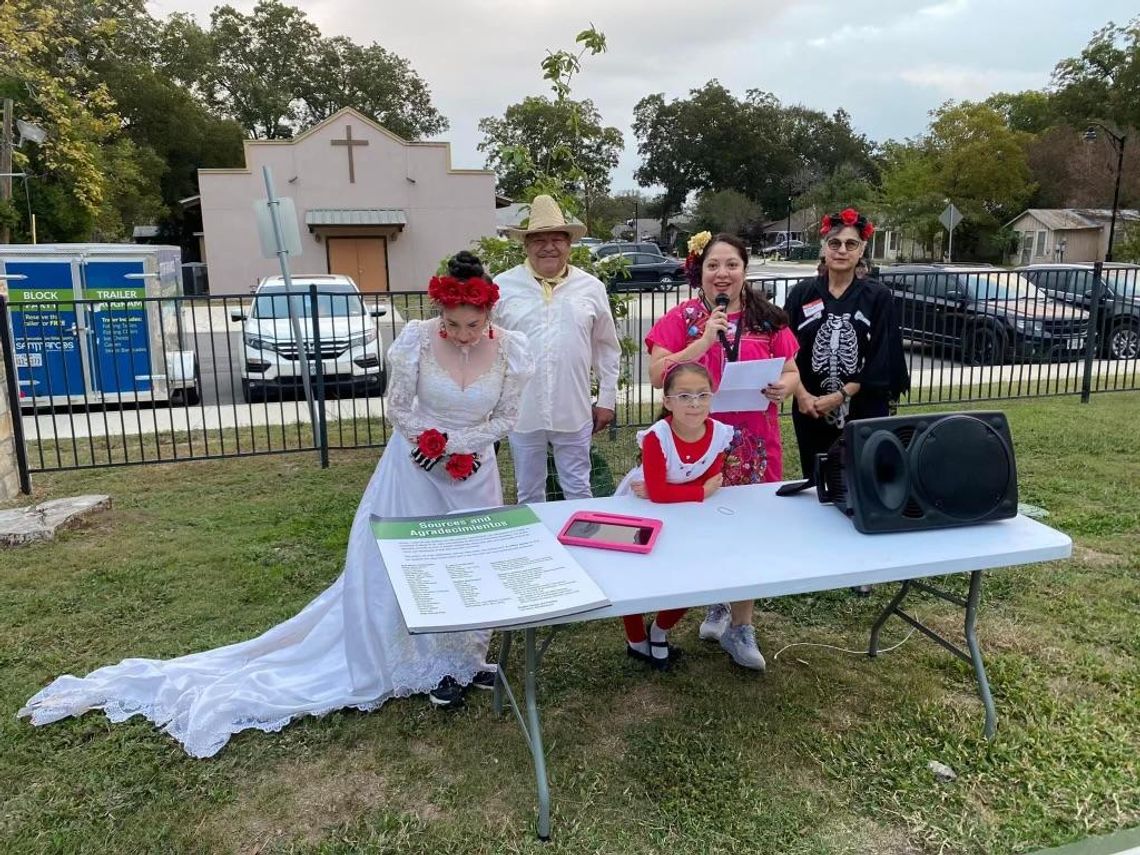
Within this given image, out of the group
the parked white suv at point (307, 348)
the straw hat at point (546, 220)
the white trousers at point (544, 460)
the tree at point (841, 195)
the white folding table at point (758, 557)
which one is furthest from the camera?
the tree at point (841, 195)

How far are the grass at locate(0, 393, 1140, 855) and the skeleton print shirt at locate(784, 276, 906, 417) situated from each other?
110 cm

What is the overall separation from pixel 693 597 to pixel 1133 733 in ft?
5.99

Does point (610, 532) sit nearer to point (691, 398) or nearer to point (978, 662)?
point (691, 398)

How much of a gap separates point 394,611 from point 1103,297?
8.94 metres

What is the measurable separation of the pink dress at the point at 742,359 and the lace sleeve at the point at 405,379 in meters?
0.93

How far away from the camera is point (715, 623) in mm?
3646

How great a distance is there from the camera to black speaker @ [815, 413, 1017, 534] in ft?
8.89

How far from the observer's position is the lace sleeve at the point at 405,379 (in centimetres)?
313

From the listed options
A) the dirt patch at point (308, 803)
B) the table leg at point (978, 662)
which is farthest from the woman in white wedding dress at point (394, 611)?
the table leg at point (978, 662)

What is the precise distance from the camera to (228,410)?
29.3 feet

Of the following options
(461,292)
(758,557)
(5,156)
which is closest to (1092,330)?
(758,557)

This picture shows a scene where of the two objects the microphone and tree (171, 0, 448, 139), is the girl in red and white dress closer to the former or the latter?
the microphone

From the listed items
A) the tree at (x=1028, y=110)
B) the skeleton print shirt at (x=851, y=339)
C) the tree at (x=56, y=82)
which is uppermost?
the tree at (x=1028, y=110)

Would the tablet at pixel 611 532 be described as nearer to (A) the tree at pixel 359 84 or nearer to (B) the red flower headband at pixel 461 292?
(B) the red flower headband at pixel 461 292
